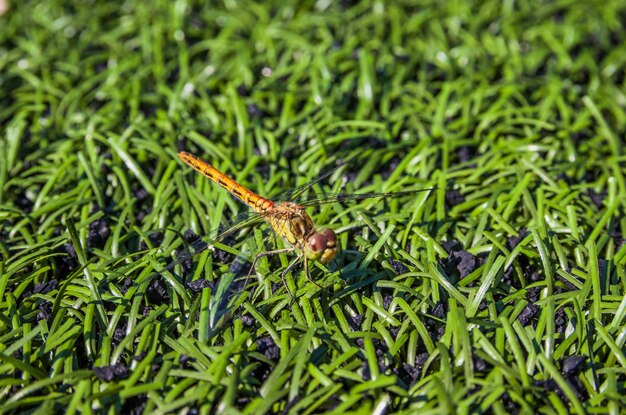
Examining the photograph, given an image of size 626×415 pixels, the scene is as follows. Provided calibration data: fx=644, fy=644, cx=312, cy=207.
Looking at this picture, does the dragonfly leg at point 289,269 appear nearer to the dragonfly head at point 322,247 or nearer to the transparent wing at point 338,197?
the dragonfly head at point 322,247

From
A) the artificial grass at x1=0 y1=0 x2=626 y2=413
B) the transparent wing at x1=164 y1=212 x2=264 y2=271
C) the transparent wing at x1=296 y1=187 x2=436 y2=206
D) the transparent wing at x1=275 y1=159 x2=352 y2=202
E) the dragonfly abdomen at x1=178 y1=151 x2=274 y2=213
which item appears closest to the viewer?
the artificial grass at x1=0 y1=0 x2=626 y2=413

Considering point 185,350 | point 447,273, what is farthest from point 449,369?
point 185,350

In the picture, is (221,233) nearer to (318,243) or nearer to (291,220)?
(291,220)

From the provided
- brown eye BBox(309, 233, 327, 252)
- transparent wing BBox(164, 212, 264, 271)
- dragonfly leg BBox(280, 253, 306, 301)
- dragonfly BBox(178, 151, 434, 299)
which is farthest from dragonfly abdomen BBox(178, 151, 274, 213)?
brown eye BBox(309, 233, 327, 252)

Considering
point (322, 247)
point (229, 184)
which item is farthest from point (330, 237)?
point (229, 184)

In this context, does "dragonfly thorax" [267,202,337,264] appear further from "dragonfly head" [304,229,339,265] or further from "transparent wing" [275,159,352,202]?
"transparent wing" [275,159,352,202]

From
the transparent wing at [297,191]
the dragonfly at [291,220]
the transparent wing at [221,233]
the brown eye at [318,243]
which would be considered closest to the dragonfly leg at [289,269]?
the dragonfly at [291,220]

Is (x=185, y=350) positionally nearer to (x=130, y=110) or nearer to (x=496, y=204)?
(x=496, y=204)
